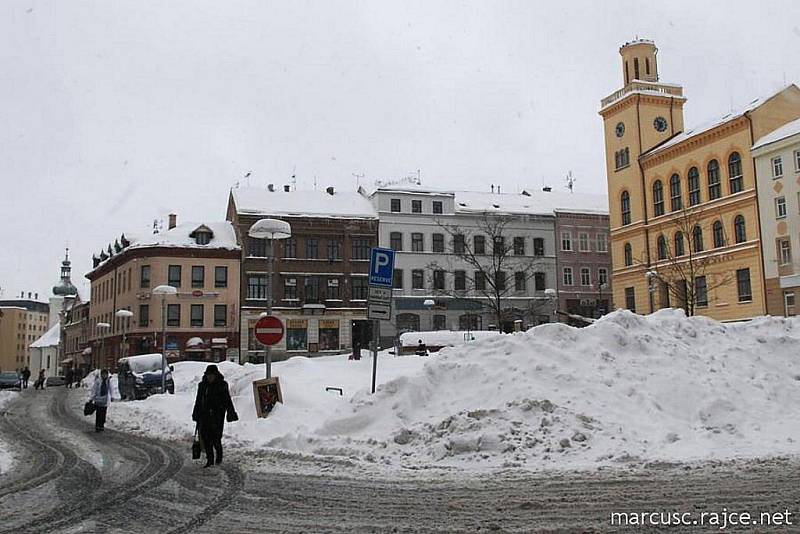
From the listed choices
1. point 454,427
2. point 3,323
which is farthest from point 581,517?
point 3,323

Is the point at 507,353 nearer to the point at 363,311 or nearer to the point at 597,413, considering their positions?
the point at 597,413

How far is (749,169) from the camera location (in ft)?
148

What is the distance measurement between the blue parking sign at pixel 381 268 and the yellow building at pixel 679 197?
91.1ft

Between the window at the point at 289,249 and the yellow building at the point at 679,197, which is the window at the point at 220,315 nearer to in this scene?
the window at the point at 289,249

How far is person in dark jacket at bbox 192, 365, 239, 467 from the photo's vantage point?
449 inches

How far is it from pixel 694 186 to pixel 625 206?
7.72m

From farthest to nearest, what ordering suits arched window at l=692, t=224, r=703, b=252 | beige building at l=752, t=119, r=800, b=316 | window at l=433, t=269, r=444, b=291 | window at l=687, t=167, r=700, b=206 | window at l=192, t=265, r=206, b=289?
1. window at l=433, t=269, r=444, b=291
2. window at l=192, t=265, r=206, b=289
3. window at l=687, t=167, r=700, b=206
4. arched window at l=692, t=224, r=703, b=252
5. beige building at l=752, t=119, r=800, b=316

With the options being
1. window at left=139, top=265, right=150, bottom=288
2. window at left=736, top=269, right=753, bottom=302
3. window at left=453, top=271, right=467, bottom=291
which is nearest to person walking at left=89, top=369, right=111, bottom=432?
window at left=736, top=269, right=753, bottom=302

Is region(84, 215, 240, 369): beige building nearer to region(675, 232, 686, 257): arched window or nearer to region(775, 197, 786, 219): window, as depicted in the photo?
region(675, 232, 686, 257): arched window

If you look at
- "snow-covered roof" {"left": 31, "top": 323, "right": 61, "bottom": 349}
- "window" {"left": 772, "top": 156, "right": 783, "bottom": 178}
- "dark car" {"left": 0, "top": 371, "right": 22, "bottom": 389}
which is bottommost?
"dark car" {"left": 0, "top": 371, "right": 22, "bottom": 389}

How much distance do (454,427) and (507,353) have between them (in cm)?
317

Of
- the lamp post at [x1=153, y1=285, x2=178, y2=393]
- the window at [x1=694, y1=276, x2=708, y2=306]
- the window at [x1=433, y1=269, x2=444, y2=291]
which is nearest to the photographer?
the lamp post at [x1=153, y1=285, x2=178, y2=393]

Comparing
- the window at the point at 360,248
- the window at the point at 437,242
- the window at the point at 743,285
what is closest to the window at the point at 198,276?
the window at the point at 360,248

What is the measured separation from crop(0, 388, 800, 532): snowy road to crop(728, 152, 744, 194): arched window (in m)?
40.6
